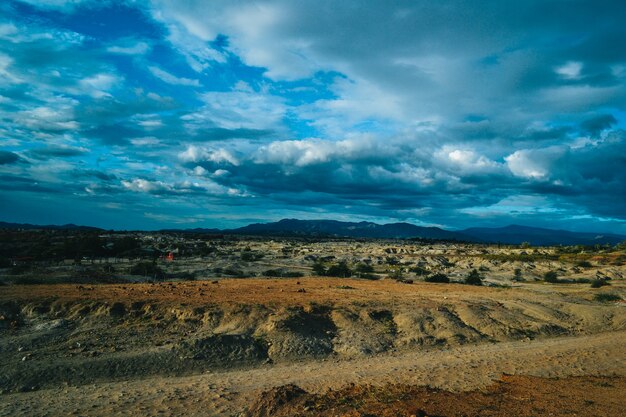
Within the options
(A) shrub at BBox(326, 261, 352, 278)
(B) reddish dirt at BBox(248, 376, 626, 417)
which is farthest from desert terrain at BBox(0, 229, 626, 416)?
(A) shrub at BBox(326, 261, 352, 278)

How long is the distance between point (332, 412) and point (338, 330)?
8.97m

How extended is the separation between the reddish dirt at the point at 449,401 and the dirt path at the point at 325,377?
3.29 feet

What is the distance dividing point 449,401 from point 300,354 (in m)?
6.72

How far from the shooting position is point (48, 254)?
5044 cm

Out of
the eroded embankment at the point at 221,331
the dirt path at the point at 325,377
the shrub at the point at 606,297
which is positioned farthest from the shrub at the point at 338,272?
the dirt path at the point at 325,377

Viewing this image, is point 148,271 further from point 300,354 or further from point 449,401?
point 449,401

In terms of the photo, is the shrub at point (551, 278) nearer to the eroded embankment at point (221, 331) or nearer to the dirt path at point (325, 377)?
the eroded embankment at point (221, 331)

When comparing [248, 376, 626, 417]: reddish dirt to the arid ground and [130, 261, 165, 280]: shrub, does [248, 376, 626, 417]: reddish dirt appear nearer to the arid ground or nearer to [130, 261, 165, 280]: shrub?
the arid ground

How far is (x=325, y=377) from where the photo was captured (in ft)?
45.0

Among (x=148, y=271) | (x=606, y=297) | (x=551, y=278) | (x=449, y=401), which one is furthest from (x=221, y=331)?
(x=551, y=278)

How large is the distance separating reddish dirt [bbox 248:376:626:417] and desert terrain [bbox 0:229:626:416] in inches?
2.0

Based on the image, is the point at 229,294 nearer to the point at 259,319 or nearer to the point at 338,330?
the point at 259,319

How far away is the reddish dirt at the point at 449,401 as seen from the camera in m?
10.1

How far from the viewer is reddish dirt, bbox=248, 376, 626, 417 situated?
10125 millimetres
